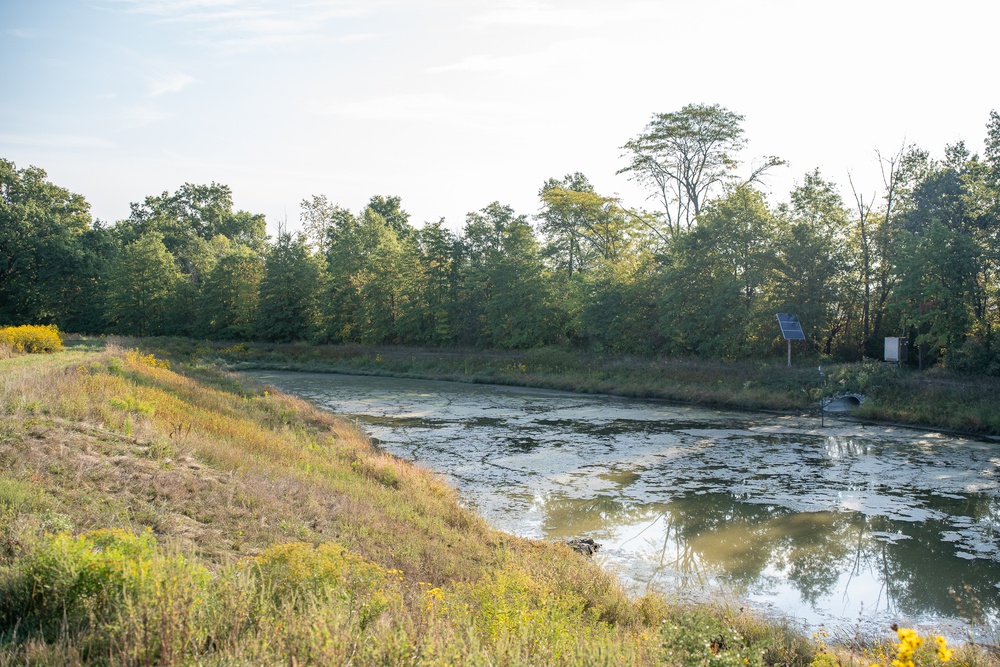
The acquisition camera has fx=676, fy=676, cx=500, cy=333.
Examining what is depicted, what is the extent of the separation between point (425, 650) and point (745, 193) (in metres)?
32.8

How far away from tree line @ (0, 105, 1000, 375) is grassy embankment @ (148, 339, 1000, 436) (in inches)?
71.7

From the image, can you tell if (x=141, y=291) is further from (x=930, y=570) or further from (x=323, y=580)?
(x=930, y=570)

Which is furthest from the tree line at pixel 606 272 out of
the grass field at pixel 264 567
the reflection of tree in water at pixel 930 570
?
the grass field at pixel 264 567

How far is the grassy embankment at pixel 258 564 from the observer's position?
14.1ft

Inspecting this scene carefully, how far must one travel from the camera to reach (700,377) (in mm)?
29984

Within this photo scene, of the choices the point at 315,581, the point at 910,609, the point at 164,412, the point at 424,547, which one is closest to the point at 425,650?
the point at 315,581

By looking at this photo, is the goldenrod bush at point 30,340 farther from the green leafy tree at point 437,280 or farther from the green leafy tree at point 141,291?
the green leafy tree at point 141,291

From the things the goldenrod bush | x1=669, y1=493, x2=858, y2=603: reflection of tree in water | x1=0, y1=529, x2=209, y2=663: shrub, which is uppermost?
the goldenrod bush

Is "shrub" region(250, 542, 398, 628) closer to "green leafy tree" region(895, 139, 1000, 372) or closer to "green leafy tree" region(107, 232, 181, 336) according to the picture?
"green leafy tree" region(895, 139, 1000, 372)

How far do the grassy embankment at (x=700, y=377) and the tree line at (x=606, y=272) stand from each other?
1820 millimetres

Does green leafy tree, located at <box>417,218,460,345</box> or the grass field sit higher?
green leafy tree, located at <box>417,218,460,345</box>

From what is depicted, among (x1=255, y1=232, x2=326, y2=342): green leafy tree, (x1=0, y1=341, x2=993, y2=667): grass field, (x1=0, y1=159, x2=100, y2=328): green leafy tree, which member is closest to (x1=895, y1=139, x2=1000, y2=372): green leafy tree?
(x1=0, y1=341, x2=993, y2=667): grass field

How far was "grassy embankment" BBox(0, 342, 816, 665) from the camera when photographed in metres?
4.31

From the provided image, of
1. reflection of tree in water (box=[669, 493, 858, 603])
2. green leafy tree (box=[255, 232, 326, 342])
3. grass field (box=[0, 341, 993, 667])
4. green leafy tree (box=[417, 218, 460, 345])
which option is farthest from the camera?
green leafy tree (box=[255, 232, 326, 342])
